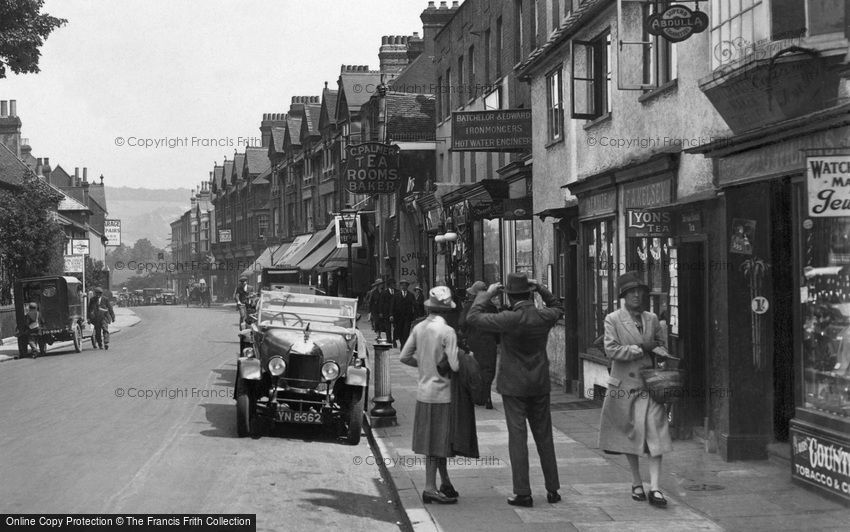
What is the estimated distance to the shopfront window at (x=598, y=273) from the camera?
1556 cm

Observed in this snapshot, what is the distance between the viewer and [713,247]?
11211 mm

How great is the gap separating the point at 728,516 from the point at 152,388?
499 inches

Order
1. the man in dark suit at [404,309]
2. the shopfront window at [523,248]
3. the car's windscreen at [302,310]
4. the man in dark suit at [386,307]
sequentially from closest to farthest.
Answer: the car's windscreen at [302,310] → the shopfront window at [523,248] → the man in dark suit at [404,309] → the man in dark suit at [386,307]

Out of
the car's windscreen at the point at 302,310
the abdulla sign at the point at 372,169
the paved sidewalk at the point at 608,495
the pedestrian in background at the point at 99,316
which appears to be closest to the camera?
the paved sidewalk at the point at 608,495

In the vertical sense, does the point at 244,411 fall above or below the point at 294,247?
below

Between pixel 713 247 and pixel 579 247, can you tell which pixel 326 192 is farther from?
pixel 713 247

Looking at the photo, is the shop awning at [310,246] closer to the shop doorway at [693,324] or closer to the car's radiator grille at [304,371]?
the car's radiator grille at [304,371]

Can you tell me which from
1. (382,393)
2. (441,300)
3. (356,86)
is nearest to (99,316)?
(382,393)

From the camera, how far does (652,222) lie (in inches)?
481

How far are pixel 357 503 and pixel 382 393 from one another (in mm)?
5027

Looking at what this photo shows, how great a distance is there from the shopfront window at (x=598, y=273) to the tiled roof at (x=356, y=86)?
37060 millimetres

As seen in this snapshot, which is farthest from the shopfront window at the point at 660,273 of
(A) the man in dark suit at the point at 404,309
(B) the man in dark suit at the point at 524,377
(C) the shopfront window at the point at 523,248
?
(A) the man in dark suit at the point at 404,309

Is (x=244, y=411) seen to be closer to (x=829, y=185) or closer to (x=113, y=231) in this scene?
(x=829, y=185)

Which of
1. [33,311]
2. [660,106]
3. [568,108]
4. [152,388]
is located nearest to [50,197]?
[33,311]
